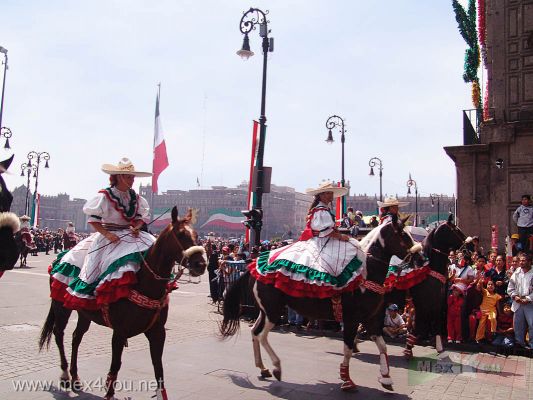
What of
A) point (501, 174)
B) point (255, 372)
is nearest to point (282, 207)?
point (501, 174)

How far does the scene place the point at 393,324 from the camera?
10.7 m

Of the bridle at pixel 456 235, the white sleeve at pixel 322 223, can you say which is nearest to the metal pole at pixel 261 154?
the bridle at pixel 456 235

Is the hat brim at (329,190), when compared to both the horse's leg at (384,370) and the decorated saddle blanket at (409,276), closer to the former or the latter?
the decorated saddle blanket at (409,276)

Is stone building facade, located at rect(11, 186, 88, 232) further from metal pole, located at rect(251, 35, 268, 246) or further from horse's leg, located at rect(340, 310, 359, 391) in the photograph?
horse's leg, located at rect(340, 310, 359, 391)


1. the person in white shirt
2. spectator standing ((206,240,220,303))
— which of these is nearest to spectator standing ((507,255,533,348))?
the person in white shirt

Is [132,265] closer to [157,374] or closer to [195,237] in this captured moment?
[195,237]

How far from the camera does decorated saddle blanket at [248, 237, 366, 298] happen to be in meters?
6.79

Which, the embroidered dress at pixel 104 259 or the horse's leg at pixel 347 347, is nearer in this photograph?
the embroidered dress at pixel 104 259

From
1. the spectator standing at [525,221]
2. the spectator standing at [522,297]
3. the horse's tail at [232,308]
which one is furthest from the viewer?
the spectator standing at [525,221]

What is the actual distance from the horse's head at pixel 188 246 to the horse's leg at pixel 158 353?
924mm

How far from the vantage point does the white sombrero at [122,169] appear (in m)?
6.13

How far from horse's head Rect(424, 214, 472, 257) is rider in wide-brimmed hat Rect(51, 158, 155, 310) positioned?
5646mm

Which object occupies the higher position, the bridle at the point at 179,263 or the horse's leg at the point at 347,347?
the bridle at the point at 179,263

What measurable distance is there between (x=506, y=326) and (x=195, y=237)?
7.98m
